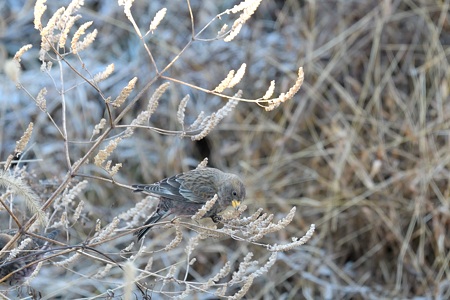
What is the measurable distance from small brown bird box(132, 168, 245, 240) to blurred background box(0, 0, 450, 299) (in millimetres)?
1691

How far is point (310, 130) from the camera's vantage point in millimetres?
5191

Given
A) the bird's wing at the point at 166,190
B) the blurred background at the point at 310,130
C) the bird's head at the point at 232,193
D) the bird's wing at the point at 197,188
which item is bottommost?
the blurred background at the point at 310,130

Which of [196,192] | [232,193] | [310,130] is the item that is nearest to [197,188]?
[196,192]

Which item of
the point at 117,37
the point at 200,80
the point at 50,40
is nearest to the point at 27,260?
the point at 50,40

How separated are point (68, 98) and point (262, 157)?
1346 millimetres

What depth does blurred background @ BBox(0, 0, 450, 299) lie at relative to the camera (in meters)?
4.77

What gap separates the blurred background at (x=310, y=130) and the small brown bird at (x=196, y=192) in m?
1.69

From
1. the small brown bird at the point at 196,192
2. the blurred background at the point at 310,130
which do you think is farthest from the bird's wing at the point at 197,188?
the blurred background at the point at 310,130

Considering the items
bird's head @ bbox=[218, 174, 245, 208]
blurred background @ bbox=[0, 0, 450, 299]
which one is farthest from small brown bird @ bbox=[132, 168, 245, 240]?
blurred background @ bbox=[0, 0, 450, 299]

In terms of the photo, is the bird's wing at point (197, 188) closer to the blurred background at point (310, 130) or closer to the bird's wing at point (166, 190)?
the bird's wing at point (166, 190)

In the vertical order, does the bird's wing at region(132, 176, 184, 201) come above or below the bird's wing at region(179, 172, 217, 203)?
above

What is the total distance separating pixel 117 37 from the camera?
5.73 metres

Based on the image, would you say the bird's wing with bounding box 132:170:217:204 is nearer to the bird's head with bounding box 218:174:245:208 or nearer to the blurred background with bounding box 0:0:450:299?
the bird's head with bounding box 218:174:245:208

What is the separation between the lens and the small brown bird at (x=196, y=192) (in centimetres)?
299
